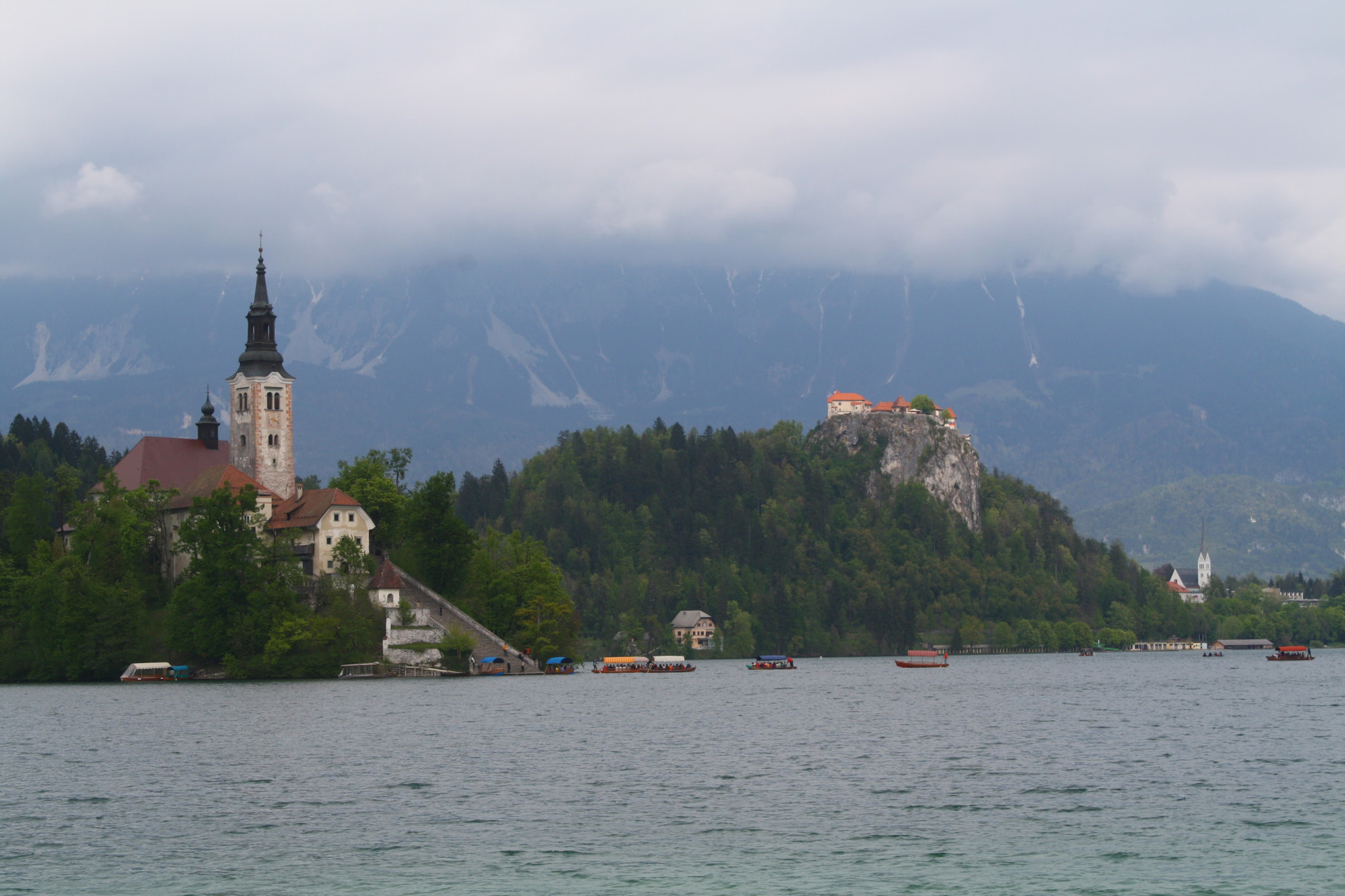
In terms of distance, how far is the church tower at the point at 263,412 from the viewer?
6132 inches

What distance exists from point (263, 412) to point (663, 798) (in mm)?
107535

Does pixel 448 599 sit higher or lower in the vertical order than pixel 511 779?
higher

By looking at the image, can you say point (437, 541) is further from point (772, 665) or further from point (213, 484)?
point (772, 665)

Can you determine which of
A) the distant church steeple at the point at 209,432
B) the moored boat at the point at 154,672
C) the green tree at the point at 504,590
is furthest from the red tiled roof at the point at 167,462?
the green tree at the point at 504,590

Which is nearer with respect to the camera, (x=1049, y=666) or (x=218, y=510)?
(x=218, y=510)

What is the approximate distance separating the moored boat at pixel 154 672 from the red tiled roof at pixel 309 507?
15.3m

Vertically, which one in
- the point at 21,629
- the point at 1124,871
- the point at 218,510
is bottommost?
the point at 1124,871

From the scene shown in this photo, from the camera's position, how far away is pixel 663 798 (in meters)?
57.8

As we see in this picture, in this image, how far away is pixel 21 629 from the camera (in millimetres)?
139250

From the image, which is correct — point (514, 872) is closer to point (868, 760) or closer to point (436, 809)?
point (436, 809)

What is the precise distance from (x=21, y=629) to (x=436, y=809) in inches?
3811

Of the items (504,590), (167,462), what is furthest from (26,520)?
(504,590)

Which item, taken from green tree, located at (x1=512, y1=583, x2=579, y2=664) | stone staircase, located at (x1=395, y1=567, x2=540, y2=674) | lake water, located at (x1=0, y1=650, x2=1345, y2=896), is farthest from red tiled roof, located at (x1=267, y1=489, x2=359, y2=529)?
lake water, located at (x1=0, y1=650, x2=1345, y2=896)

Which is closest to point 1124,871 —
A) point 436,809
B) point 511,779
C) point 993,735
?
point 436,809
